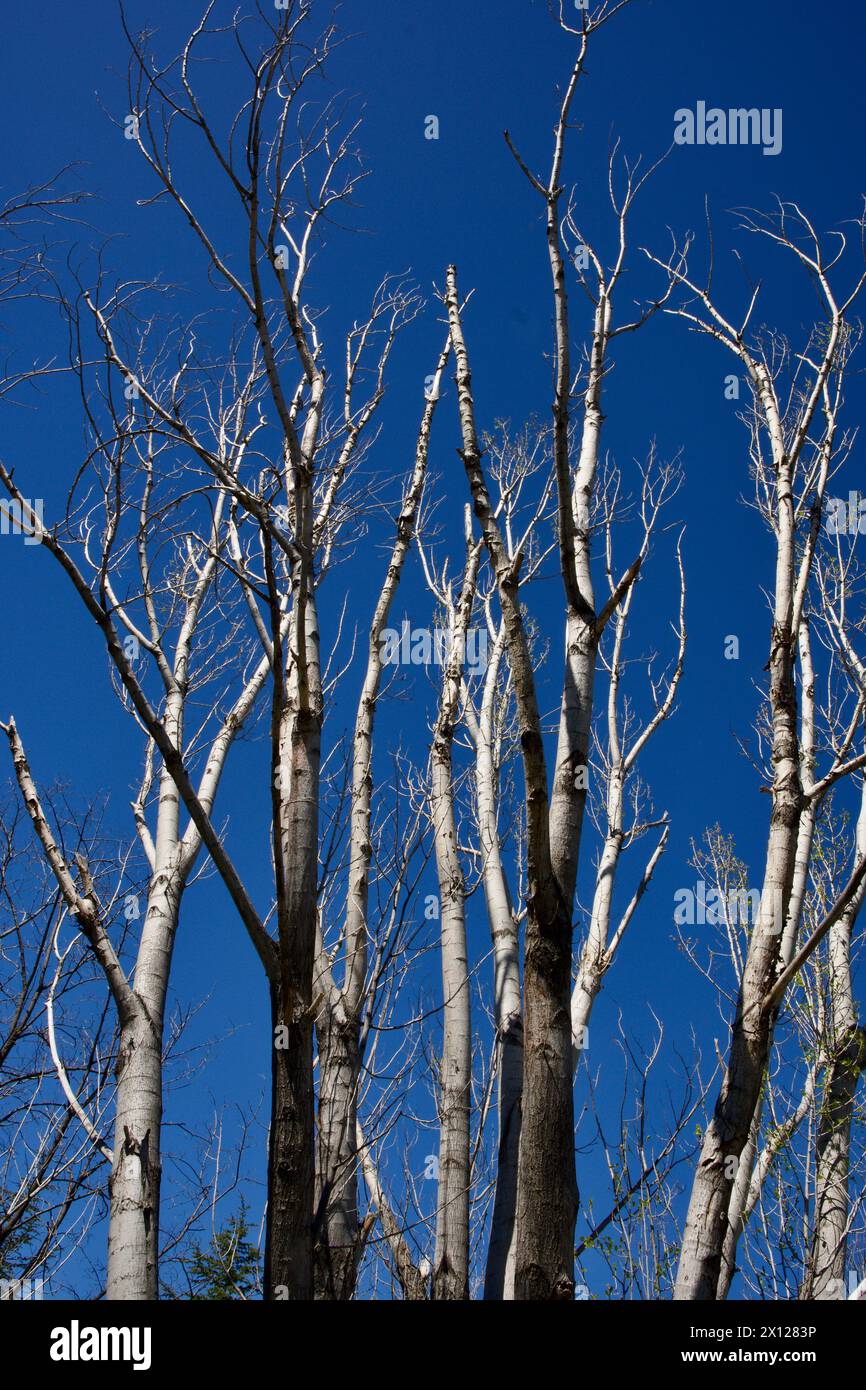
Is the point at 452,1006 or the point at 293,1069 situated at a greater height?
the point at 452,1006

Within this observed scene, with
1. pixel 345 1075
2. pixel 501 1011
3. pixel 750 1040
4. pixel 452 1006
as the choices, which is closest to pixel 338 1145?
pixel 345 1075

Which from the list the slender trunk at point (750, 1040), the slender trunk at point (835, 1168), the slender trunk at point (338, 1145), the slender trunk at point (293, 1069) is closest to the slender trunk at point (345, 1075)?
the slender trunk at point (338, 1145)

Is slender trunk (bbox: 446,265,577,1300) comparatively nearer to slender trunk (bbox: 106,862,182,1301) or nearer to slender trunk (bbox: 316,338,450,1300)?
slender trunk (bbox: 316,338,450,1300)

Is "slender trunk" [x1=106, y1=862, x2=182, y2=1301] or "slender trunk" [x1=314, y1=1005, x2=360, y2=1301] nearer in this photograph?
"slender trunk" [x1=106, y1=862, x2=182, y2=1301]

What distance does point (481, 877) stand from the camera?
624 centimetres

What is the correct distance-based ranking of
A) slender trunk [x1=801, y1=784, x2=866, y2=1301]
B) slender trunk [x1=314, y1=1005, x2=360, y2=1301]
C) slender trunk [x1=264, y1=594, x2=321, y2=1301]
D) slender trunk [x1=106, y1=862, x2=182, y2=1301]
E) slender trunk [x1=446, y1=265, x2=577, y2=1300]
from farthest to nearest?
slender trunk [x1=801, y1=784, x2=866, y2=1301]
slender trunk [x1=314, y1=1005, x2=360, y2=1301]
slender trunk [x1=106, y1=862, x2=182, y2=1301]
slender trunk [x1=264, y1=594, x2=321, y2=1301]
slender trunk [x1=446, y1=265, x2=577, y2=1300]

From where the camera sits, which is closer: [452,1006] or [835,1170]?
[452,1006]

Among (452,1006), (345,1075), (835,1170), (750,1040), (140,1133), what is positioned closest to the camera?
(750,1040)

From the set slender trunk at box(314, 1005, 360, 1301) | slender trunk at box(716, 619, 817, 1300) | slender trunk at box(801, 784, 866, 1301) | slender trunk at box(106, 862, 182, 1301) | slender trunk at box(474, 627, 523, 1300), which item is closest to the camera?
slender trunk at box(716, 619, 817, 1300)

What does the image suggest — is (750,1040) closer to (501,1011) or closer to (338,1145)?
(338,1145)

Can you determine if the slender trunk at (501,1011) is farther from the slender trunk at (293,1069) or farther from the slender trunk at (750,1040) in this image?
the slender trunk at (293,1069)

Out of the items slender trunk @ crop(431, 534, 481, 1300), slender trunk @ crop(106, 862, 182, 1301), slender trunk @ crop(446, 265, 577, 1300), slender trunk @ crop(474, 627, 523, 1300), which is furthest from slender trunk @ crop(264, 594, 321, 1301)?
slender trunk @ crop(431, 534, 481, 1300)

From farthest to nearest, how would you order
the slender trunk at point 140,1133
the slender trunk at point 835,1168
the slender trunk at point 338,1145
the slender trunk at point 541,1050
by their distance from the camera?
1. the slender trunk at point 835,1168
2. the slender trunk at point 338,1145
3. the slender trunk at point 140,1133
4. the slender trunk at point 541,1050
